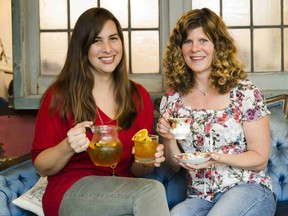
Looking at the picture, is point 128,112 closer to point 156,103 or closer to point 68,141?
point 68,141

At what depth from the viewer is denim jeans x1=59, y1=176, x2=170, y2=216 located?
2072 millimetres

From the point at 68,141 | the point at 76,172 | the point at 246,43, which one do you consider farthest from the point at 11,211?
the point at 246,43

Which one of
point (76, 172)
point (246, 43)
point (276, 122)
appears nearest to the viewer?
Result: point (76, 172)

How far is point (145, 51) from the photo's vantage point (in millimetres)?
3713

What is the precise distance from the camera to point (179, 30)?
2.68m

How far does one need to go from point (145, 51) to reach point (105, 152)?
1.61 meters

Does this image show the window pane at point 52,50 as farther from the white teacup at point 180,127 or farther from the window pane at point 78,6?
the white teacup at point 180,127

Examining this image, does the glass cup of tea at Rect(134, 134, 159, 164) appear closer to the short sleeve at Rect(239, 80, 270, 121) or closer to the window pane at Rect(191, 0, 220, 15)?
the short sleeve at Rect(239, 80, 270, 121)

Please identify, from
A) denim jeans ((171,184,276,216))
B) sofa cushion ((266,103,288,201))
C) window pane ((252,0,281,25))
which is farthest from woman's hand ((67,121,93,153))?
window pane ((252,0,281,25))

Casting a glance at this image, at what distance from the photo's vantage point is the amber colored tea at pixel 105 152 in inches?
87.0

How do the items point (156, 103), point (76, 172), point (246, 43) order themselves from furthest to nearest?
point (246, 43), point (156, 103), point (76, 172)

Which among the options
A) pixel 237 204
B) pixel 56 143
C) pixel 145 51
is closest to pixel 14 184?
pixel 56 143

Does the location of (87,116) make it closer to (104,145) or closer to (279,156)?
(104,145)

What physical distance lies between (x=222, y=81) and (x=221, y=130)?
23cm
